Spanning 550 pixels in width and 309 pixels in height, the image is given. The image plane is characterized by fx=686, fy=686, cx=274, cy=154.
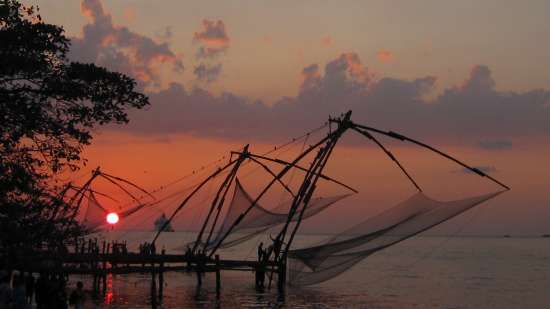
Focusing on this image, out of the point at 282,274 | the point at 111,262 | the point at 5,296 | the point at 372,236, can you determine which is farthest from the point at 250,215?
the point at 5,296

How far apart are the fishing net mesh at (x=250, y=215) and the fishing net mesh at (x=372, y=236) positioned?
391cm

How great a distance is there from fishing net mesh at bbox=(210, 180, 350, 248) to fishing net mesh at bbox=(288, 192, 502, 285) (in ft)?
12.8

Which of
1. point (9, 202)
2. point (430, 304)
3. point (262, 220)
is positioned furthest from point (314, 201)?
point (9, 202)

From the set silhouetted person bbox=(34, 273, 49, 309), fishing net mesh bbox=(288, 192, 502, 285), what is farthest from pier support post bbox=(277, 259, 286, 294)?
silhouetted person bbox=(34, 273, 49, 309)

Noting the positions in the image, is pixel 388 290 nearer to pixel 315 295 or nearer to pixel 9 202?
pixel 315 295

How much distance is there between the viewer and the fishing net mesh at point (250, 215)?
25.1 metres

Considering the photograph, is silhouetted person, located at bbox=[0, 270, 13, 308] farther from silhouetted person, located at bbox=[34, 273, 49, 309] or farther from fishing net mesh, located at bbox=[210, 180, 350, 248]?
fishing net mesh, located at bbox=[210, 180, 350, 248]

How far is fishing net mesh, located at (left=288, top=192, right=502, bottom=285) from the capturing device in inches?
679

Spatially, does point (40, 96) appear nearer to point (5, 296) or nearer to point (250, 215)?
point (5, 296)

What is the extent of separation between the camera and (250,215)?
25.5 m

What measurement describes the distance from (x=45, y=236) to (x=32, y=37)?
5.16 metres

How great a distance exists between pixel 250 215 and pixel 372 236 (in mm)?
7583

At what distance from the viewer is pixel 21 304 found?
10539 mm

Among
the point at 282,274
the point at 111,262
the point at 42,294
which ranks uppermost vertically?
the point at 111,262
